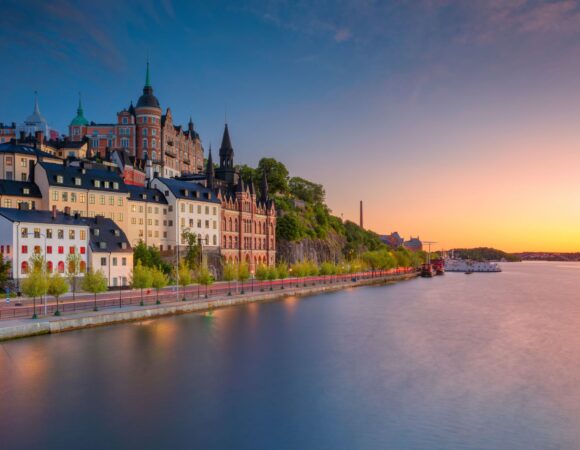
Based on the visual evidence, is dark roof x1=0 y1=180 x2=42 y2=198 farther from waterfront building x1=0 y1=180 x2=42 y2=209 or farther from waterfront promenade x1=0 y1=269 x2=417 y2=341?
waterfront promenade x1=0 y1=269 x2=417 y2=341

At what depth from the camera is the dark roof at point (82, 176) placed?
222ft

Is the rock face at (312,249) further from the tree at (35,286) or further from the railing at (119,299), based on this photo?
the tree at (35,286)

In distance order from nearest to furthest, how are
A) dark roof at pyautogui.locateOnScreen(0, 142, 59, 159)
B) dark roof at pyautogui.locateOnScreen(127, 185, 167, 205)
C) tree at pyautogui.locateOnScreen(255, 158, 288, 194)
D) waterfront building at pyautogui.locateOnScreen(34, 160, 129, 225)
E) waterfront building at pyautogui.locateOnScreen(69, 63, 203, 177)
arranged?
waterfront building at pyautogui.locateOnScreen(34, 160, 129, 225) < dark roof at pyautogui.locateOnScreen(0, 142, 59, 159) < dark roof at pyautogui.locateOnScreen(127, 185, 167, 205) < waterfront building at pyautogui.locateOnScreen(69, 63, 203, 177) < tree at pyautogui.locateOnScreen(255, 158, 288, 194)

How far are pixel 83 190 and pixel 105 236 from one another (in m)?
8.03

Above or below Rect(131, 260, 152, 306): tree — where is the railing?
below

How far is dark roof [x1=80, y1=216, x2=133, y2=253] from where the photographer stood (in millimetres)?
64750

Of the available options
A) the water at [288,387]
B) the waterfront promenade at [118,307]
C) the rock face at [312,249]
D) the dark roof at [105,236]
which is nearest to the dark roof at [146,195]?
the dark roof at [105,236]

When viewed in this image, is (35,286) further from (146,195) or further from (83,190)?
(146,195)

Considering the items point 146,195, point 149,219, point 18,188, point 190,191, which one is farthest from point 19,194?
point 190,191

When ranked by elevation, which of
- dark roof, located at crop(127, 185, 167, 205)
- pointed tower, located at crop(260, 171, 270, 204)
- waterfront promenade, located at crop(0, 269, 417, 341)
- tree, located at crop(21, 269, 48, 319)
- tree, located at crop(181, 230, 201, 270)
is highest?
pointed tower, located at crop(260, 171, 270, 204)

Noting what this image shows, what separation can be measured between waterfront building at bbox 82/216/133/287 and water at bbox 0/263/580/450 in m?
16.6

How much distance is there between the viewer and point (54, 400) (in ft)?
90.6

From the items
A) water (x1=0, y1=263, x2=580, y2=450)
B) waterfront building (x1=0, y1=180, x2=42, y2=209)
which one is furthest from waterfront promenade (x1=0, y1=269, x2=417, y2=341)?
waterfront building (x1=0, y1=180, x2=42, y2=209)

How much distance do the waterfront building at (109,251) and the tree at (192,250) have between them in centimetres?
1267
